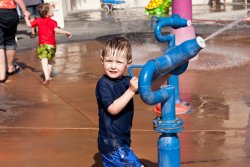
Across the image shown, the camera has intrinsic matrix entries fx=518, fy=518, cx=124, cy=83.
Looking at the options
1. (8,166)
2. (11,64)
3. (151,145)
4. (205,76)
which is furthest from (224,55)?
(8,166)

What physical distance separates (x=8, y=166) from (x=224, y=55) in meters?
5.63

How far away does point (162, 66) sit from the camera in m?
2.52

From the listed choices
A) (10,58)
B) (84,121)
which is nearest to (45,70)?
(10,58)

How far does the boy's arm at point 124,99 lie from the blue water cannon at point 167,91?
16cm

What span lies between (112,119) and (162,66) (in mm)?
747

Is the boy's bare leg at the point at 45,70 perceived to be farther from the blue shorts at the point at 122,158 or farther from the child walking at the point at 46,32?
the blue shorts at the point at 122,158

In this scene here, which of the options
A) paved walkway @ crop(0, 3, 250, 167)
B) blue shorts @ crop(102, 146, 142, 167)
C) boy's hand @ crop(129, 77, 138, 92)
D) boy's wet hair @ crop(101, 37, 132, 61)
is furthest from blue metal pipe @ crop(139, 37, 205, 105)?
paved walkway @ crop(0, 3, 250, 167)

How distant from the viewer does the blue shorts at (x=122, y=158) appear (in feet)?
10.2

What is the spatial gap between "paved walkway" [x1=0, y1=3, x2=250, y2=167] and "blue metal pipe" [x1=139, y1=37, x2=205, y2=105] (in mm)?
1721

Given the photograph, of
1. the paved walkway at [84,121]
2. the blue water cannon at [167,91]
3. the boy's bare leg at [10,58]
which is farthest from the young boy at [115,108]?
the boy's bare leg at [10,58]

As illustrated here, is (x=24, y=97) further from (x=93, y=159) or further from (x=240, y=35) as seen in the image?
(x=240, y=35)

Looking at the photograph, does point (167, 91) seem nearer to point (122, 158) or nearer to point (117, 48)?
point (117, 48)

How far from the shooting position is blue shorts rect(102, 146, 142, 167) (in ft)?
10.2

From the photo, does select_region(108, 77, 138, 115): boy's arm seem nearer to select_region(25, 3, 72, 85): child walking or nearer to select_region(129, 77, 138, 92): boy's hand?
select_region(129, 77, 138, 92): boy's hand
